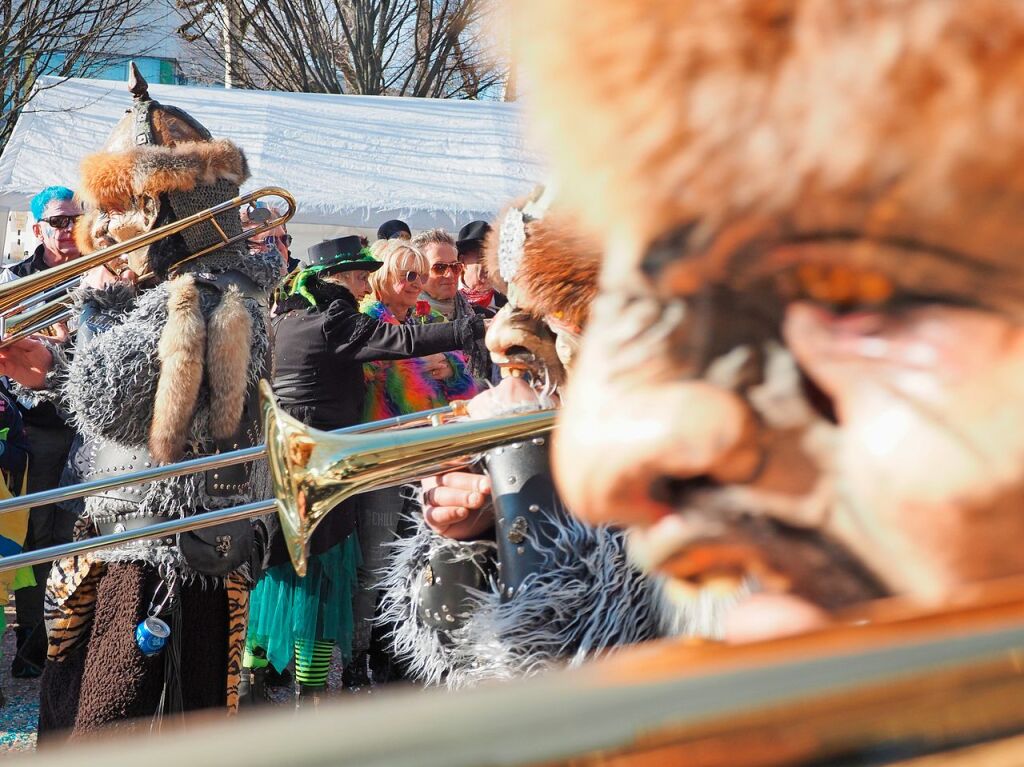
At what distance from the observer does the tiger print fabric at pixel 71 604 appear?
102 inches

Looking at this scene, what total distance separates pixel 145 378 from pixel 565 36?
206cm

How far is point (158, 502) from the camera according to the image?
8.51 ft

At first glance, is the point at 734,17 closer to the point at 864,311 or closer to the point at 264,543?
the point at 864,311

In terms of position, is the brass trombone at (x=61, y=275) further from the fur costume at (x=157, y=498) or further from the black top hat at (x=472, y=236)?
the black top hat at (x=472, y=236)

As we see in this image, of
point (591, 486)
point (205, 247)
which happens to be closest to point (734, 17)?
point (591, 486)

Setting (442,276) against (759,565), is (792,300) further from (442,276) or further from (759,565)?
(442,276)

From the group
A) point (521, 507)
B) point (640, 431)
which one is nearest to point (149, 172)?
point (521, 507)

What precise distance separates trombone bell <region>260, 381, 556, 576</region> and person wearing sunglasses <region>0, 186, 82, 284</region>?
3004 millimetres

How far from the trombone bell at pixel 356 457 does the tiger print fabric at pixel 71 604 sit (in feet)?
3.12

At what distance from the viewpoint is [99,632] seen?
2.54 metres

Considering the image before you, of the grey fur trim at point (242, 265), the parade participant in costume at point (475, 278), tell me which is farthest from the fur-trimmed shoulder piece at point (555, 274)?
the parade participant in costume at point (475, 278)

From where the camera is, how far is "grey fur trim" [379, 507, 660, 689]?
1.33 metres

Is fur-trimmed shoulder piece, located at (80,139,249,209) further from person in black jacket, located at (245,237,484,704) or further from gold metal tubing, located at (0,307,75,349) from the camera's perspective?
person in black jacket, located at (245,237,484,704)

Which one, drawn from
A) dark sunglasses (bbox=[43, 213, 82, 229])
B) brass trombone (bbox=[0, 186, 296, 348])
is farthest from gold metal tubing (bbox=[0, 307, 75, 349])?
dark sunglasses (bbox=[43, 213, 82, 229])
